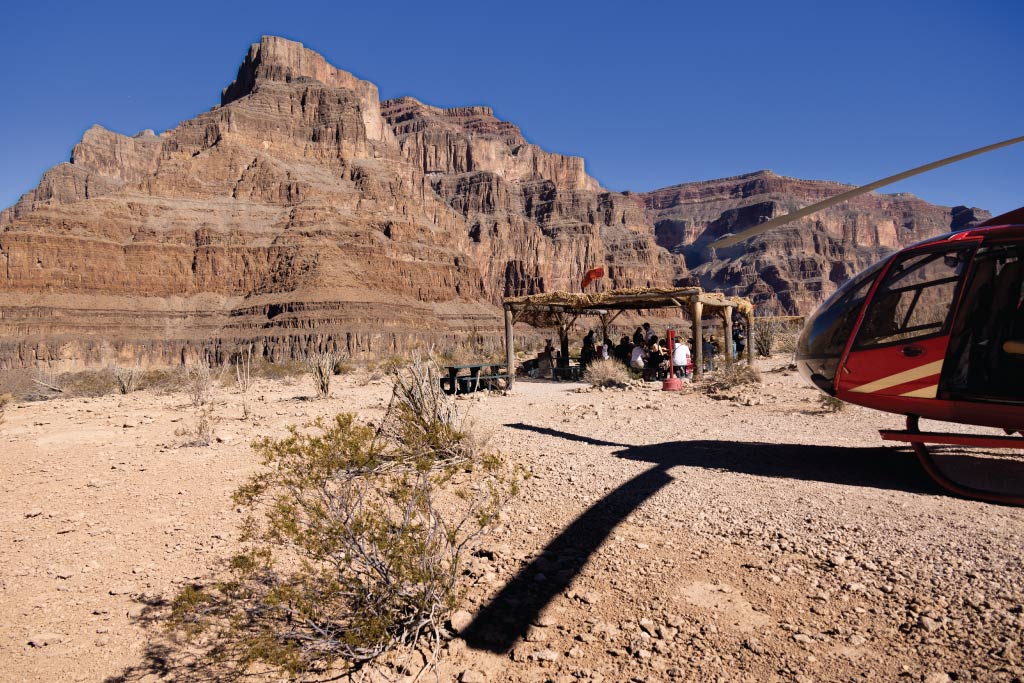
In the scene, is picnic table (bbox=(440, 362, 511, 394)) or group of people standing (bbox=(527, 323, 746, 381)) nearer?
picnic table (bbox=(440, 362, 511, 394))

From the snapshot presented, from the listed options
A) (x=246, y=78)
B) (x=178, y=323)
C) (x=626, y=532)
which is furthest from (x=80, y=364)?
(x=246, y=78)

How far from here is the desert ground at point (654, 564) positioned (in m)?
2.46

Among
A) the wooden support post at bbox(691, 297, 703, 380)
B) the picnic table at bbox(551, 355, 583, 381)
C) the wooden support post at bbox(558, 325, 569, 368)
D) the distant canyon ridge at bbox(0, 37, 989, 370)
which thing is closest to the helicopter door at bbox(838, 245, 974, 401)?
the wooden support post at bbox(691, 297, 703, 380)

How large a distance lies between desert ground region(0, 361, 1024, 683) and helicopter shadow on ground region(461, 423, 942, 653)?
18 millimetres

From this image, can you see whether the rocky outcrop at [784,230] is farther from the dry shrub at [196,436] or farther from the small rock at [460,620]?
the small rock at [460,620]

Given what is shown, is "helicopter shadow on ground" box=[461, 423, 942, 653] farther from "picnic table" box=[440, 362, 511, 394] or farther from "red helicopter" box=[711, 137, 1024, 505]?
"picnic table" box=[440, 362, 511, 394]

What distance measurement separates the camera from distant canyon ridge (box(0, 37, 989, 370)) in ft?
178

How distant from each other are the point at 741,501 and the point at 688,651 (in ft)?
6.20

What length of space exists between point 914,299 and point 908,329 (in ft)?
0.92

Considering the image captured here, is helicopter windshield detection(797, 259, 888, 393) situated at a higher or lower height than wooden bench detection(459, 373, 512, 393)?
higher

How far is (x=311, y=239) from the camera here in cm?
6309

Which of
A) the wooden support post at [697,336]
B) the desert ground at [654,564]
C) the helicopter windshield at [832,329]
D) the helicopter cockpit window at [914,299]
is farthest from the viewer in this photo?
the wooden support post at [697,336]

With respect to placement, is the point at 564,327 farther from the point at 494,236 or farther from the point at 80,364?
the point at 494,236

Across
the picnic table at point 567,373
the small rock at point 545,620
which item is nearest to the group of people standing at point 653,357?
the picnic table at point 567,373
